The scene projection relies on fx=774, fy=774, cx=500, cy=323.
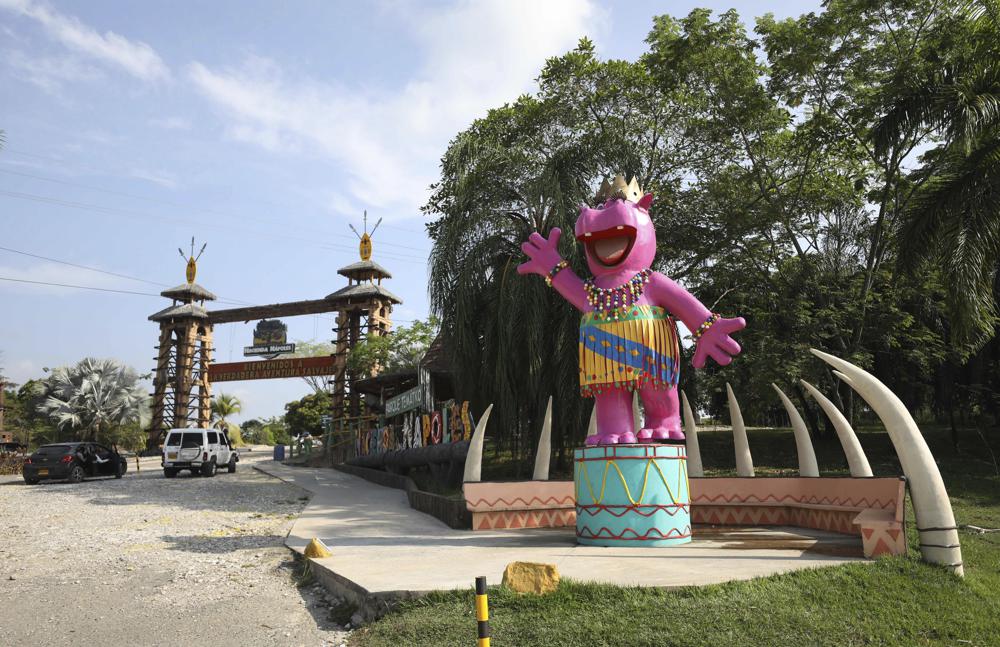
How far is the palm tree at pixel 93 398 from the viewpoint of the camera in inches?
1563

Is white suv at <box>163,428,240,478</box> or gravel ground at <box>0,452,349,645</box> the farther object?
white suv at <box>163,428,240,478</box>

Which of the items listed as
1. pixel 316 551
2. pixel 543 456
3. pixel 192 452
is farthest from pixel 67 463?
pixel 316 551

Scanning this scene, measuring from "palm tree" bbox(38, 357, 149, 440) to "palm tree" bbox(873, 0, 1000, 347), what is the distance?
39.2 metres

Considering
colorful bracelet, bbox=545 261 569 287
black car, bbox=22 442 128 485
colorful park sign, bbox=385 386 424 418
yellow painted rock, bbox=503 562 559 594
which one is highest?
colorful bracelet, bbox=545 261 569 287

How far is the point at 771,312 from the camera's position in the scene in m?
19.3

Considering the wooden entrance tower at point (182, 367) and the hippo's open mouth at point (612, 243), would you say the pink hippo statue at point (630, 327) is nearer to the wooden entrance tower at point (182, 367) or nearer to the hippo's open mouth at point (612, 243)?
the hippo's open mouth at point (612, 243)

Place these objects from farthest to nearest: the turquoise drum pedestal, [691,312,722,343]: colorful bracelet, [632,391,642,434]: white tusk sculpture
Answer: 1. [632,391,642,434]: white tusk sculpture
2. [691,312,722,343]: colorful bracelet
3. the turquoise drum pedestal

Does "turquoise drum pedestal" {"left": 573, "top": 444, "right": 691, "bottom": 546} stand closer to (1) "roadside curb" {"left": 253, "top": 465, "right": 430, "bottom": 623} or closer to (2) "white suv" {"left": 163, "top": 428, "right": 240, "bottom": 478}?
(1) "roadside curb" {"left": 253, "top": 465, "right": 430, "bottom": 623}

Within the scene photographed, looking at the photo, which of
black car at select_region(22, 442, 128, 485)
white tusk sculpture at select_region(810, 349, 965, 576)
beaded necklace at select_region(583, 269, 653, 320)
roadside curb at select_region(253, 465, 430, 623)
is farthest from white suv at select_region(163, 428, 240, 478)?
white tusk sculpture at select_region(810, 349, 965, 576)

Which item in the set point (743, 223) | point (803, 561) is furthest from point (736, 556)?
point (743, 223)

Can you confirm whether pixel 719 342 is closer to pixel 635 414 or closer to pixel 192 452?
pixel 635 414

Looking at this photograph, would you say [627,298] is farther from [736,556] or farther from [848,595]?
[848,595]

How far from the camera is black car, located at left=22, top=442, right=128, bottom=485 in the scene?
20.8 m

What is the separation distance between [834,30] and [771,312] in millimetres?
6648
